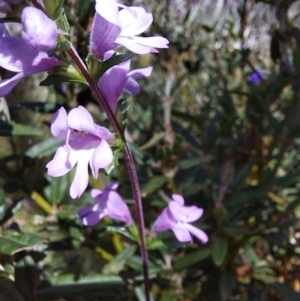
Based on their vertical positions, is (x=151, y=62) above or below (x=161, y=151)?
below

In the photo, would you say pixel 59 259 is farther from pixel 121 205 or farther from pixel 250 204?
pixel 250 204

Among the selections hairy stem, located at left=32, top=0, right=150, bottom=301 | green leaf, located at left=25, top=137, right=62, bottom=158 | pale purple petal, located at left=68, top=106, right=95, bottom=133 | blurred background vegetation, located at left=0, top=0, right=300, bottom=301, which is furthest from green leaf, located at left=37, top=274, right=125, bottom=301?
pale purple petal, located at left=68, top=106, right=95, bottom=133

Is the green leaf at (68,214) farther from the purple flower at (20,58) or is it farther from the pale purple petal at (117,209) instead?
the purple flower at (20,58)

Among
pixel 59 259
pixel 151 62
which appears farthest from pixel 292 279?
pixel 151 62

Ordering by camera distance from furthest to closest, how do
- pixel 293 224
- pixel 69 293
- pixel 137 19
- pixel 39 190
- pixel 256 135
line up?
pixel 256 135 → pixel 293 224 → pixel 39 190 → pixel 69 293 → pixel 137 19

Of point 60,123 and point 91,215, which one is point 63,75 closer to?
point 60,123

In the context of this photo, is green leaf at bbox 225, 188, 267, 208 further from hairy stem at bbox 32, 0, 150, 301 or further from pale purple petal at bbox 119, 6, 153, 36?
pale purple petal at bbox 119, 6, 153, 36
